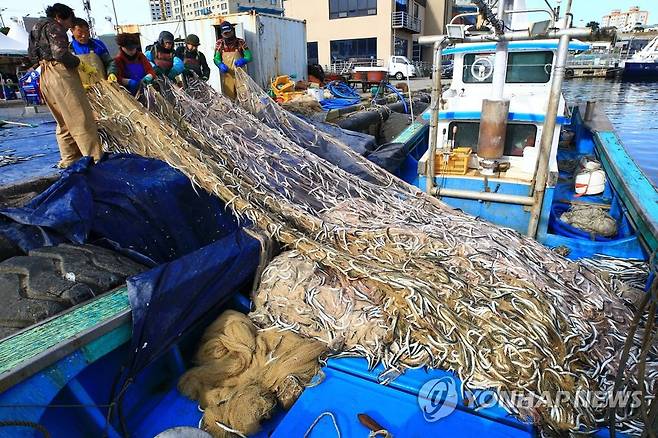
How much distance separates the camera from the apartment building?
3350 centimetres

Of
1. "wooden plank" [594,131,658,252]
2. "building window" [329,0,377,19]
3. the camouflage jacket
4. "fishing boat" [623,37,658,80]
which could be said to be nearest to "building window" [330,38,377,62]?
"building window" [329,0,377,19]

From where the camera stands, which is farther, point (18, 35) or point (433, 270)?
point (18, 35)

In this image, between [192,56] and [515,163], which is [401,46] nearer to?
[192,56]

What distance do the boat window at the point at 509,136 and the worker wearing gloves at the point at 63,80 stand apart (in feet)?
14.9

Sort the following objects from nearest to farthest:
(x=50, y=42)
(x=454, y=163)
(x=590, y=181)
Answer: (x=50, y=42) → (x=454, y=163) → (x=590, y=181)

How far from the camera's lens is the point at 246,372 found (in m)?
2.27

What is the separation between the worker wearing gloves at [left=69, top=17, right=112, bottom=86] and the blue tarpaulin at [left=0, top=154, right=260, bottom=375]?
1247 millimetres

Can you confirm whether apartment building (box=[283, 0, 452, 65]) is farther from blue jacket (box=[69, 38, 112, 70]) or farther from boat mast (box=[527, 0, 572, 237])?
boat mast (box=[527, 0, 572, 237])

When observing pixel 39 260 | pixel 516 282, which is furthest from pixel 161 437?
pixel 516 282

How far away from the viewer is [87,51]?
4.02 m

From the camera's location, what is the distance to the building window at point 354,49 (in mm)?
35094

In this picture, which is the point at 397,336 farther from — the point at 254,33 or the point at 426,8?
the point at 426,8

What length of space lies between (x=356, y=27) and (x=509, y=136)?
33704 millimetres

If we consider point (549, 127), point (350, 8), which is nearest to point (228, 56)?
point (549, 127)
